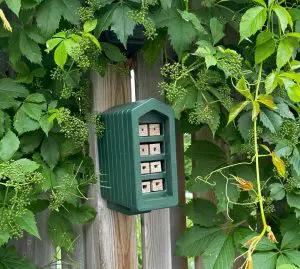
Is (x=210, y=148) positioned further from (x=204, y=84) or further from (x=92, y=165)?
(x=92, y=165)

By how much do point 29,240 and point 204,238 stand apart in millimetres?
554

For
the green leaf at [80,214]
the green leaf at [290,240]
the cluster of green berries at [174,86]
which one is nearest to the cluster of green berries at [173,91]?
the cluster of green berries at [174,86]

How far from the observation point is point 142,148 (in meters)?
1.33

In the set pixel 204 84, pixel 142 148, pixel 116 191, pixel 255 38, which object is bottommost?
pixel 116 191

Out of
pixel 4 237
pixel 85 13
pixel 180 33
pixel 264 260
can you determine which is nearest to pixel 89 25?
pixel 85 13

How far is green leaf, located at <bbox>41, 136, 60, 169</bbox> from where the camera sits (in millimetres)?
1377

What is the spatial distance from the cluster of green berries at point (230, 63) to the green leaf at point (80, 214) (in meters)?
0.57

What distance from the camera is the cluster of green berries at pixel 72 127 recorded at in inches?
51.9

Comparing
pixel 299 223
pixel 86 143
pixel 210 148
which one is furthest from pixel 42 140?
pixel 299 223

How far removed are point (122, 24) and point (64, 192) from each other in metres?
0.46

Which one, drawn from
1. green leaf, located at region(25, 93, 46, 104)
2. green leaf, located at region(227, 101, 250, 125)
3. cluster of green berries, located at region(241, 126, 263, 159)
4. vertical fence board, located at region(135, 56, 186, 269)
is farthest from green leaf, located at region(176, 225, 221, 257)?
green leaf, located at region(25, 93, 46, 104)

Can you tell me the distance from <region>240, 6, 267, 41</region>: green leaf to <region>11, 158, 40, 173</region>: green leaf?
0.61m

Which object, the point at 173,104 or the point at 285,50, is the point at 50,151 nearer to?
the point at 173,104

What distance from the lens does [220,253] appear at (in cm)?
152
